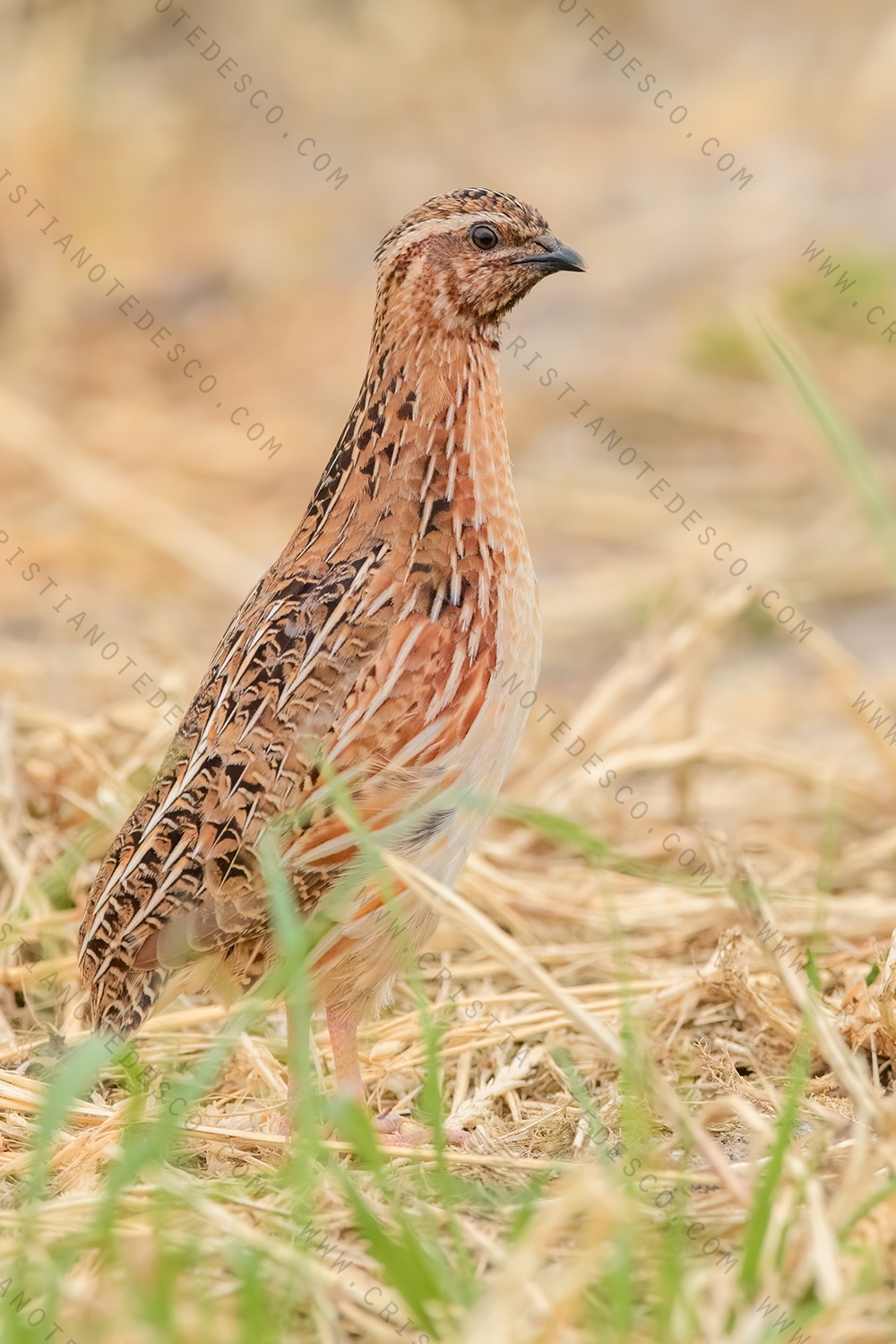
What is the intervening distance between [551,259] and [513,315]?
23.9 feet

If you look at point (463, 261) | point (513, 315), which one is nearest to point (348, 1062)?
point (463, 261)

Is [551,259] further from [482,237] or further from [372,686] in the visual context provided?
[372,686]

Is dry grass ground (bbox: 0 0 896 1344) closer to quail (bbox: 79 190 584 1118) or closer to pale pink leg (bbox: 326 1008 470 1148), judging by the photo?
pale pink leg (bbox: 326 1008 470 1148)

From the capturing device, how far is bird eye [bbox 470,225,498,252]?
4246mm

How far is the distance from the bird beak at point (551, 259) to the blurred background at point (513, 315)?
2.11 meters

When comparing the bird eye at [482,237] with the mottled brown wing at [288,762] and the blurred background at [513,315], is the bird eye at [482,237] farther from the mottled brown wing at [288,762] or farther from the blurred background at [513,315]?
the blurred background at [513,315]

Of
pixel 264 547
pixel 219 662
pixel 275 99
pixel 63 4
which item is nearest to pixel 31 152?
pixel 63 4

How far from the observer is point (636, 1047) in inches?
121

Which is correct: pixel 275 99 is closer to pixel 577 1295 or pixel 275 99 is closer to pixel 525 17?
pixel 525 17

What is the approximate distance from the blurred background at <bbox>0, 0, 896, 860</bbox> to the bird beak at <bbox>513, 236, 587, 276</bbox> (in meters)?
2.11

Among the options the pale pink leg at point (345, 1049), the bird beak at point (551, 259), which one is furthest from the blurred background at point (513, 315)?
the bird beak at point (551, 259)

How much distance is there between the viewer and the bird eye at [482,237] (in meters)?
4.25

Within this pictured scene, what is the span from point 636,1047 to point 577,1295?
1.59ft

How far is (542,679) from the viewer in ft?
26.9
